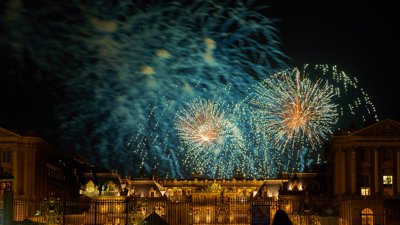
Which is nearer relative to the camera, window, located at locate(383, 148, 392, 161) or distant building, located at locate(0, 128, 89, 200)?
window, located at locate(383, 148, 392, 161)

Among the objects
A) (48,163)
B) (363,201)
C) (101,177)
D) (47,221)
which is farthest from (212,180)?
(47,221)

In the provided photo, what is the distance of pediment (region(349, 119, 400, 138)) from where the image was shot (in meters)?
98.5

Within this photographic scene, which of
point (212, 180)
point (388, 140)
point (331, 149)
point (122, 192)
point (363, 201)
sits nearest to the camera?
point (363, 201)

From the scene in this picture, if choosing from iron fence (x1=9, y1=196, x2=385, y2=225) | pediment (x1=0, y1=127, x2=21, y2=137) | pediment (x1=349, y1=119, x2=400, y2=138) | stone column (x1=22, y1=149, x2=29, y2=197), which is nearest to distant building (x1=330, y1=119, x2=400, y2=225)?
pediment (x1=349, y1=119, x2=400, y2=138)

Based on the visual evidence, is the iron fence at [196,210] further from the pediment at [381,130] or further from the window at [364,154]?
the pediment at [381,130]

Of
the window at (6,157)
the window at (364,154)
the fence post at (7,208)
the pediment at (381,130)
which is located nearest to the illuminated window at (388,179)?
the window at (364,154)

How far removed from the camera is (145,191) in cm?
14312

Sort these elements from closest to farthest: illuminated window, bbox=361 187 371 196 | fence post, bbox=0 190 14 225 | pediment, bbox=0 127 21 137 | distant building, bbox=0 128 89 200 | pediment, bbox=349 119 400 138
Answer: fence post, bbox=0 190 14 225, pediment, bbox=349 119 400 138, illuminated window, bbox=361 187 371 196, distant building, bbox=0 128 89 200, pediment, bbox=0 127 21 137

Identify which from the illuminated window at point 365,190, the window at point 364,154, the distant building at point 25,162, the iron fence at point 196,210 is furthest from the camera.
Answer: the window at point 364,154

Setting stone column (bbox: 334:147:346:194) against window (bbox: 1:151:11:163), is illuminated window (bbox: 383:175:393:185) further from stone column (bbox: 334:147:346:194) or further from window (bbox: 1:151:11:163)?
window (bbox: 1:151:11:163)

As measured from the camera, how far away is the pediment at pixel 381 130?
9850cm

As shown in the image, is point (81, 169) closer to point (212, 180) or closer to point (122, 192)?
point (122, 192)

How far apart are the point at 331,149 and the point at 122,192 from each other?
36.7 meters

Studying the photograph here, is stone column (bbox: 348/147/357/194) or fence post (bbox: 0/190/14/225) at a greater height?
stone column (bbox: 348/147/357/194)
